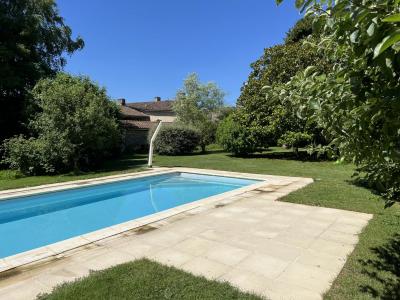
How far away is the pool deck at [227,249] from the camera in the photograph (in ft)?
13.1

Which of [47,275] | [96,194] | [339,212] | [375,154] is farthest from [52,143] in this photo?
[375,154]

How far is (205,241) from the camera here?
5438 mm

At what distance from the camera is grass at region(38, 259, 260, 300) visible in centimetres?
357

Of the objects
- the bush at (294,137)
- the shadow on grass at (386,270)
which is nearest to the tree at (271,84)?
the bush at (294,137)

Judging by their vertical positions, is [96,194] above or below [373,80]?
below

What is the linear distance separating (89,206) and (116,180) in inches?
98.2

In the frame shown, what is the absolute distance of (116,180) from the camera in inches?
505

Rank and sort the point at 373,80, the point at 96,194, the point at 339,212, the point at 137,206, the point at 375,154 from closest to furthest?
the point at 373,80 → the point at 375,154 → the point at 339,212 → the point at 137,206 → the point at 96,194

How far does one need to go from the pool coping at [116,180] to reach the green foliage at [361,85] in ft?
14.8

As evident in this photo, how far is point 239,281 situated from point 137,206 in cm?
719

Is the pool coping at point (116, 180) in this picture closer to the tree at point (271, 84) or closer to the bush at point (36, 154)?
the bush at point (36, 154)

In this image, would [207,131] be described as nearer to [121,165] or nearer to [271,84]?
[271,84]

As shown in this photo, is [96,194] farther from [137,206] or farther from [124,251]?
[124,251]

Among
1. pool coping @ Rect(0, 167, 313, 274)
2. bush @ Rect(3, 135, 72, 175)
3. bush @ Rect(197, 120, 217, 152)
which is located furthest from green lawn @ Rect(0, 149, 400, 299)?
bush @ Rect(197, 120, 217, 152)
